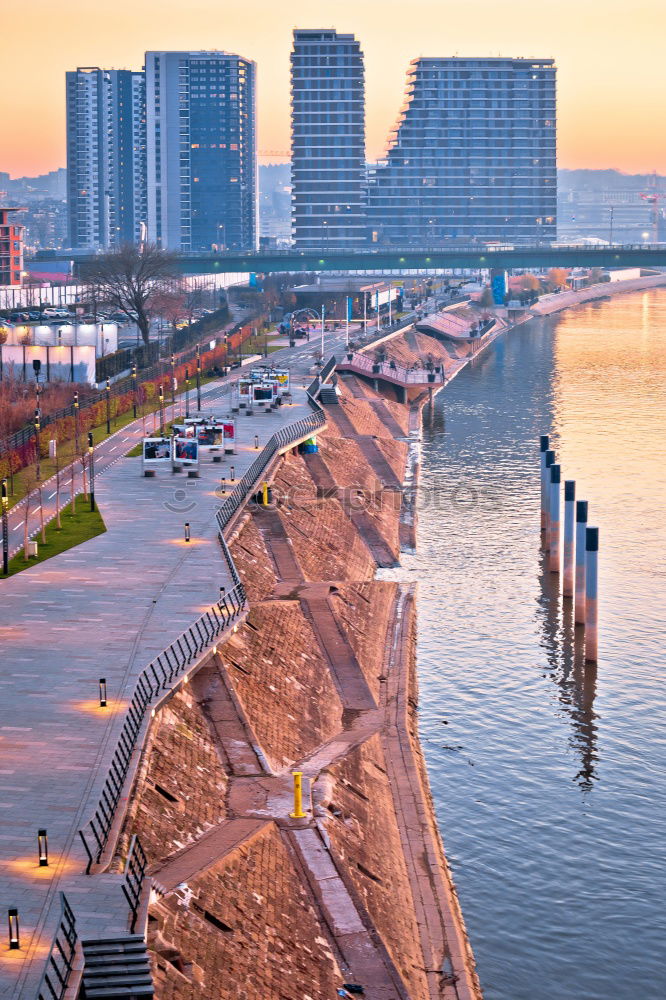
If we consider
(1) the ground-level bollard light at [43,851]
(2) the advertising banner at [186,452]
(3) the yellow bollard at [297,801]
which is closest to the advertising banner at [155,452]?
(2) the advertising banner at [186,452]

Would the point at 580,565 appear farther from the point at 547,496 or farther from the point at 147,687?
the point at 147,687

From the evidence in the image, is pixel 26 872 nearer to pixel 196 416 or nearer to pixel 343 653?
pixel 343 653

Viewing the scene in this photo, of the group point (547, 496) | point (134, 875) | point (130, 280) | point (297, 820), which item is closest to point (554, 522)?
point (547, 496)

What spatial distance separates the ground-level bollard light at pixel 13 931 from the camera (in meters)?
26.9

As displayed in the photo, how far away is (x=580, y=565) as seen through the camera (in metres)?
67.4

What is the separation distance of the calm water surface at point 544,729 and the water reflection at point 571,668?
10 centimetres

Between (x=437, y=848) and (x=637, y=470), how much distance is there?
62.7 metres

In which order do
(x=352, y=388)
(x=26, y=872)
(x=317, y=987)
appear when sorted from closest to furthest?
(x=26, y=872)
(x=317, y=987)
(x=352, y=388)

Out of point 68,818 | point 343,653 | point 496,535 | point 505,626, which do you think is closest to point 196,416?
point 496,535

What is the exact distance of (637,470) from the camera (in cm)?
10256

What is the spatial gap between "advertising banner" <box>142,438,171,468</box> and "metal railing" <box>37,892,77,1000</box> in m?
50.0

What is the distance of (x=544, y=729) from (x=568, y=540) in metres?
21.1

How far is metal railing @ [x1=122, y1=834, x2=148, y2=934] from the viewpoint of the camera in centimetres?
2873

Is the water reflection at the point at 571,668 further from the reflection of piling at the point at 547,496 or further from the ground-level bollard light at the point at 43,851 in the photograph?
the ground-level bollard light at the point at 43,851
